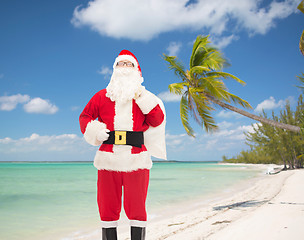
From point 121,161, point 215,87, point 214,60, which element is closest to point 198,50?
point 214,60

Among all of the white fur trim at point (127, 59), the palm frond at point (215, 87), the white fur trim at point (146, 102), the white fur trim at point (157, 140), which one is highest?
the palm frond at point (215, 87)

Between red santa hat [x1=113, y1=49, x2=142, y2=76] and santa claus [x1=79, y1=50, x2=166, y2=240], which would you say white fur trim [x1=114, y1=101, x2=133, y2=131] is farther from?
red santa hat [x1=113, y1=49, x2=142, y2=76]

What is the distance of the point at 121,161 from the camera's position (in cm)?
218

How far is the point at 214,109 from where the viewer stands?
6.30 meters

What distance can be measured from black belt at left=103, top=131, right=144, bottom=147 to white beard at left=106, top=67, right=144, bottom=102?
12.5 inches

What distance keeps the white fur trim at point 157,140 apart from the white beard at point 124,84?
265 millimetres

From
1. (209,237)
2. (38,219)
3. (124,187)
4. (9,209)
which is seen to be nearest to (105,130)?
(124,187)

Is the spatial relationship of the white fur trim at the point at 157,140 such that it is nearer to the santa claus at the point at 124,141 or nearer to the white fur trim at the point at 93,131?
the santa claus at the point at 124,141

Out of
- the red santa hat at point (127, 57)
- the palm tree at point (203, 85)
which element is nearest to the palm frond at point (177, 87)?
the palm tree at point (203, 85)

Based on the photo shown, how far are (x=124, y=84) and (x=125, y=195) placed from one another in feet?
3.34

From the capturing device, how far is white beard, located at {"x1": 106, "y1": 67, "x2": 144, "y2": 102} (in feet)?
7.66

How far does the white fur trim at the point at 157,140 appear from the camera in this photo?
96.0 inches

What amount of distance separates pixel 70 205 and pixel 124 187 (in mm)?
6801

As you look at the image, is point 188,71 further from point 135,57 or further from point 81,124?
point 81,124
